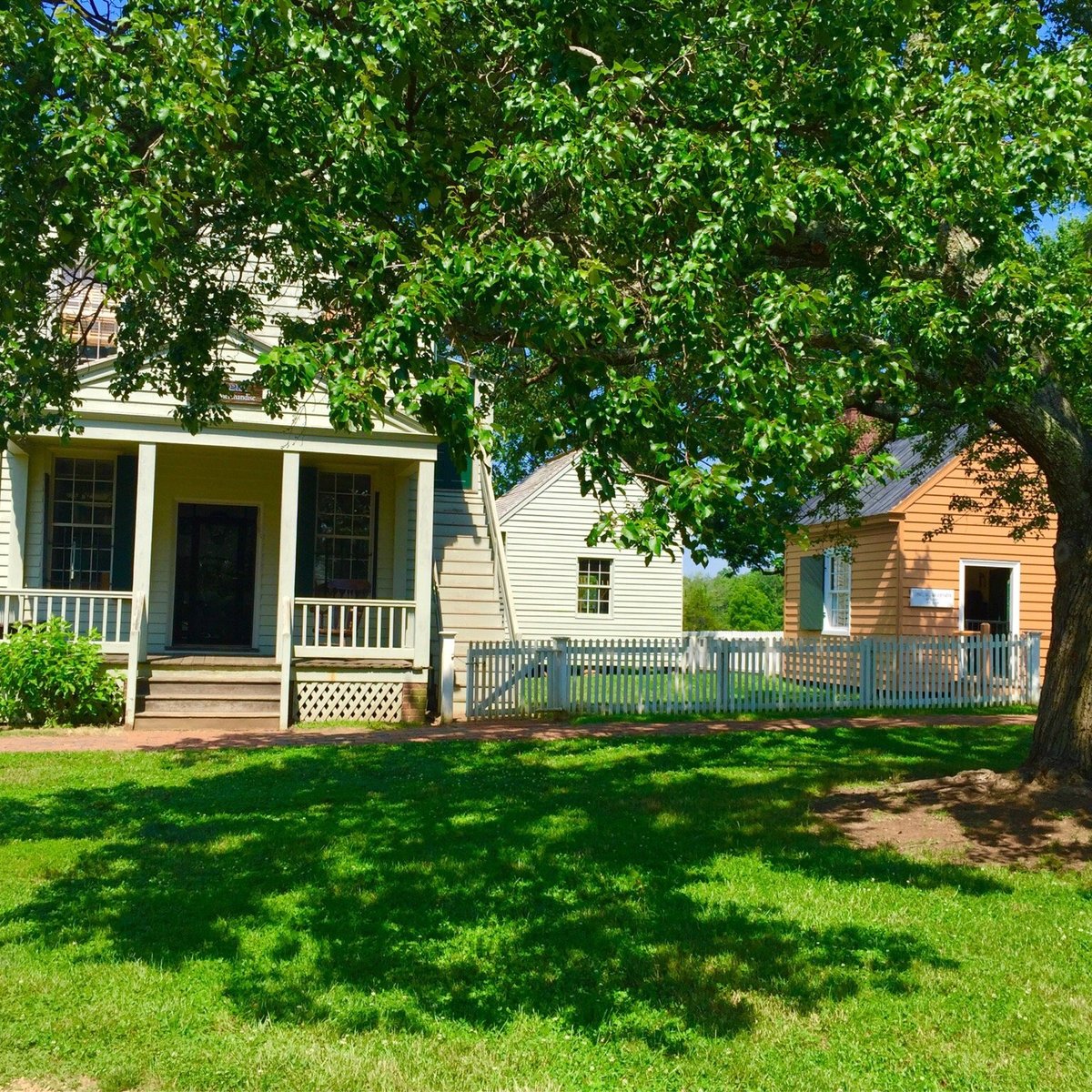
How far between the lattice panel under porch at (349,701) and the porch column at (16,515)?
434cm

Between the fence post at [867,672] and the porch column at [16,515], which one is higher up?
the porch column at [16,515]

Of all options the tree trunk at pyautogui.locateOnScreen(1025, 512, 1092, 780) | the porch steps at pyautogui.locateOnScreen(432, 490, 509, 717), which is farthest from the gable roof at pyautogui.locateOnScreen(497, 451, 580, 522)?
the tree trunk at pyautogui.locateOnScreen(1025, 512, 1092, 780)

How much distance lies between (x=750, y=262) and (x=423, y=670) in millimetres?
8751

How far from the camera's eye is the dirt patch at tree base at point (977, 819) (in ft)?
24.8

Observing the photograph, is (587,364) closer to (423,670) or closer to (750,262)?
(750,262)

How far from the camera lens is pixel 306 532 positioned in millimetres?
16766

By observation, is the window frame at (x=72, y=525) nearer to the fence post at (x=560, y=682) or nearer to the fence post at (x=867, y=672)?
the fence post at (x=560, y=682)

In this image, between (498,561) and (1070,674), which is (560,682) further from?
(1070,674)

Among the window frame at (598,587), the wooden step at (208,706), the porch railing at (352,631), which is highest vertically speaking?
the window frame at (598,587)

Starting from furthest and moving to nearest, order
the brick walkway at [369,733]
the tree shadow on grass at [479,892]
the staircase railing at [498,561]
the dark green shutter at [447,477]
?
the dark green shutter at [447,477], the staircase railing at [498,561], the brick walkway at [369,733], the tree shadow on grass at [479,892]

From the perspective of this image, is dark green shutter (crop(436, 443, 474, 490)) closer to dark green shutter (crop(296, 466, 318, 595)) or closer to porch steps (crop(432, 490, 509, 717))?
porch steps (crop(432, 490, 509, 717))

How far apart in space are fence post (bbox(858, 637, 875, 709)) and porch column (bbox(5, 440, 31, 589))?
12.8 meters

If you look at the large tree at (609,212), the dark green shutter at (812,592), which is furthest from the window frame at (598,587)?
the large tree at (609,212)

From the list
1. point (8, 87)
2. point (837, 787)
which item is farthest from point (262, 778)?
point (8, 87)
